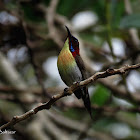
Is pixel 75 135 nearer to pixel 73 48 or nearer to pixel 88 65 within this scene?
pixel 88 65

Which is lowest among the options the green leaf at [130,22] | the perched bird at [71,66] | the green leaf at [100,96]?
the perched bird at [71,66]

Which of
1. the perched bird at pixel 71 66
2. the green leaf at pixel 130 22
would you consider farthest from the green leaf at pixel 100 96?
the perched bird at pixel 71 66

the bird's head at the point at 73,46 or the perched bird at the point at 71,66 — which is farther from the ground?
the bird's head at the point at 73,46

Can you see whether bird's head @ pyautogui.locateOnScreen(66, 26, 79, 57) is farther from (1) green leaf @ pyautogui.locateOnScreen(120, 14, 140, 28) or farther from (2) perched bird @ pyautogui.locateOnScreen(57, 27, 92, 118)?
(1) green leaf @ pyautogui.locateOnScreen(120, 14, 140, 28)

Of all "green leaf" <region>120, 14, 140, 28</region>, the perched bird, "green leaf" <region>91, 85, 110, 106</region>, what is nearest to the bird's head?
the perched bird

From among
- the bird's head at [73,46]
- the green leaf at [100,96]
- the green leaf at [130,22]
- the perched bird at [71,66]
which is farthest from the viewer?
the green leaf at [100,96]

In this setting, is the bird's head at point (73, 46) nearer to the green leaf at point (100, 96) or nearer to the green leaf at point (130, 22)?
the green leaf at point (130, 22)

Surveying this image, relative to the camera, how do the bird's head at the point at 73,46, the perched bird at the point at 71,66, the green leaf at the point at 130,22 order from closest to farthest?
the perched bird at the point at 71,66
the bird's head at the point at 73,46
the green leaf at the point at 130,22

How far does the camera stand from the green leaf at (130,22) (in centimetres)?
324

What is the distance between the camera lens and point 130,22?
129 inches

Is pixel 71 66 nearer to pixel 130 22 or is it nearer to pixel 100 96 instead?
pixel 130 22

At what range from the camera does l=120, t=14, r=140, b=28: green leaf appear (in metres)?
3.24

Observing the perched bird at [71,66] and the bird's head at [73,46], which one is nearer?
the perched bird at [71,66]

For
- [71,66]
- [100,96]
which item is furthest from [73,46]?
[100,96]
